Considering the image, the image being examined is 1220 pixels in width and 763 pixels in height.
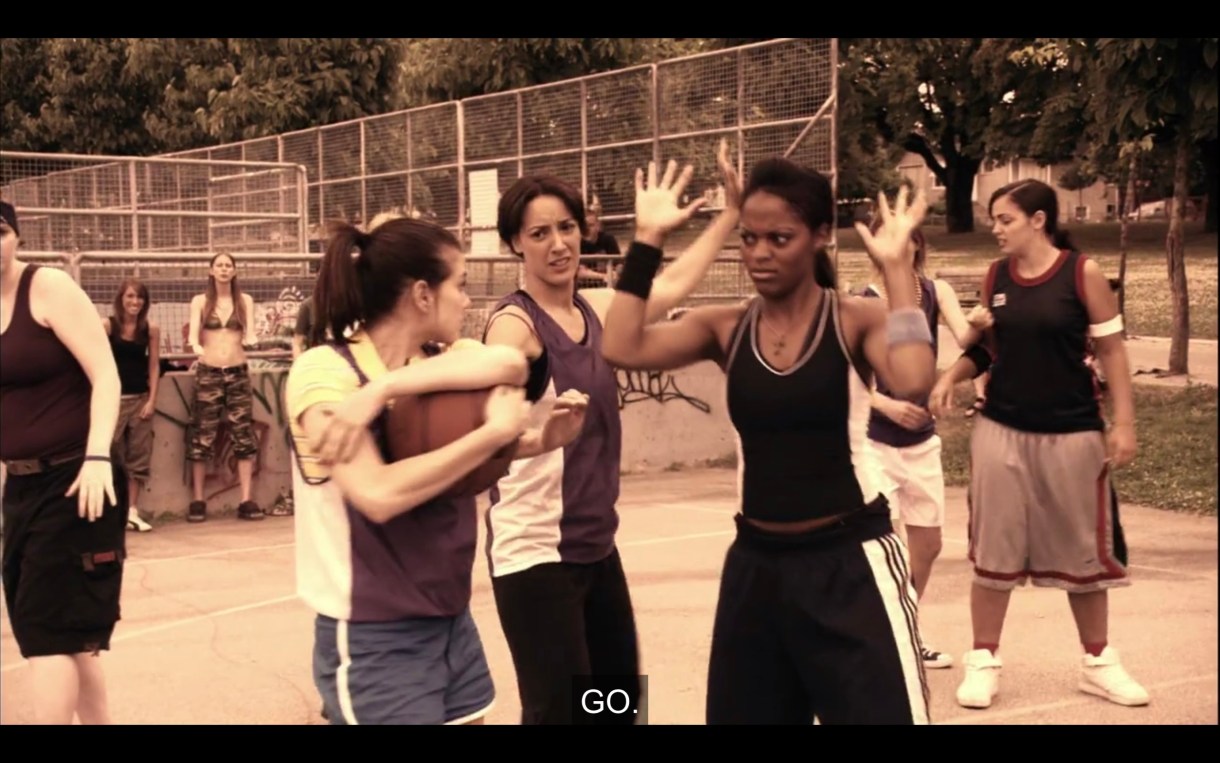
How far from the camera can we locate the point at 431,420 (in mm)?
3439

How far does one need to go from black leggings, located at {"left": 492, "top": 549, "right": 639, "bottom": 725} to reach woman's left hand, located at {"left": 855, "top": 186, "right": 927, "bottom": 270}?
1.34 metres

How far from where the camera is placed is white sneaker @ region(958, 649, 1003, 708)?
253 inches

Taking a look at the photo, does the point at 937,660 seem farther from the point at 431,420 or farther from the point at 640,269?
the point at 431,420

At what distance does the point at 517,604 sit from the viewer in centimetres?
460

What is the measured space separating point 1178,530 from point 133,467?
7.63m

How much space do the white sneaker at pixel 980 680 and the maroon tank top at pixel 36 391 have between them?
11.9 feet

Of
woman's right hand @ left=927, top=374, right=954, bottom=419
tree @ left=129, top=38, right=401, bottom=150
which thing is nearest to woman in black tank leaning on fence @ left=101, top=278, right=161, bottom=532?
woman's right hand @ left=927, top=374, right=954, bottom=419

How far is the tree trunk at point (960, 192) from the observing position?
49.1m

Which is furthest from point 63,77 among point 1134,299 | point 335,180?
point 1134,299

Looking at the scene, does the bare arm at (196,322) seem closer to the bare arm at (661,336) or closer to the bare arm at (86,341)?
the bare arm at (86,341)

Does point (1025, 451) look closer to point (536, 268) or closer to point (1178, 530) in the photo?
point (536, 268)

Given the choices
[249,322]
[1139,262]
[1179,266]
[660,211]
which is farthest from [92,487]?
[1139,262]

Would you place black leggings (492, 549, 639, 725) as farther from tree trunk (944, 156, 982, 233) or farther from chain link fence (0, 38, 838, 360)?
tree trunk (944, 156, 982, 233)

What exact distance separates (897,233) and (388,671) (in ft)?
5.47
